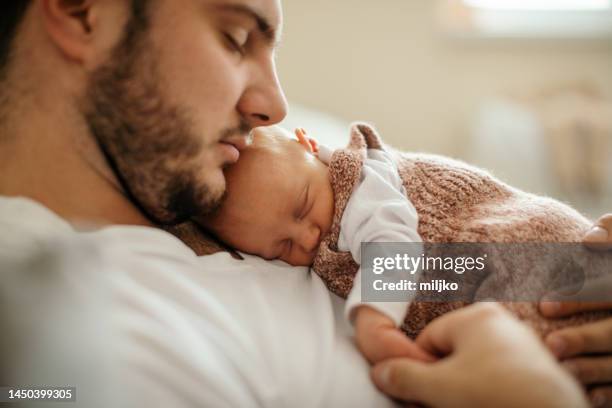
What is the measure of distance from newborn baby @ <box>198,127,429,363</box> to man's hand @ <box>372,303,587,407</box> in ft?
0.88

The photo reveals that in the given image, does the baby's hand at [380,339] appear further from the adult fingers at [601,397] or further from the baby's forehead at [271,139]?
the baby's forehead at [271,139]

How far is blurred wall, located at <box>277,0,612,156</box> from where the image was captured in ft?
9.39

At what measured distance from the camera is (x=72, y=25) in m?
0.79

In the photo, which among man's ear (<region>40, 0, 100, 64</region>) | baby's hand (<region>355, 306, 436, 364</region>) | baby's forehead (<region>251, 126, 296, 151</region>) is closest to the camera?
baby's hand (<region>355, 306, 436, 364</region>)

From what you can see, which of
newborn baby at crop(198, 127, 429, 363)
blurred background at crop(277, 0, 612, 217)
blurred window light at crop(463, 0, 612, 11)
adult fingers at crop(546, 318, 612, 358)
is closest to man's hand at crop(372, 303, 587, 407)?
adult fingers at crop(546, 318, 612, 358)

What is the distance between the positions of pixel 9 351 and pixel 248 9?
0.61m

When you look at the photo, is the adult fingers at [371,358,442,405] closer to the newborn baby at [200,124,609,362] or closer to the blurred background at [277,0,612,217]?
the newborn baby at [200,124,609,362]

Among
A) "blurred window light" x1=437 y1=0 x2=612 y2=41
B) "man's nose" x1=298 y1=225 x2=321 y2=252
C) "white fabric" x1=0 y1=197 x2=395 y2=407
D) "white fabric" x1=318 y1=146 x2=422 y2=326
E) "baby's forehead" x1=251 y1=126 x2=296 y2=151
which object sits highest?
"blurred window light" x1=437 y1=0 x2=612 y2=41

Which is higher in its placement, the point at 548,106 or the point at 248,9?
the point at 548,106

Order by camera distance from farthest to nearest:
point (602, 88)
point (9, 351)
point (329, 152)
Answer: point (602, 88) < point (329, 152) < point (9, 351)

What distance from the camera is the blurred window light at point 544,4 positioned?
3.00 metres

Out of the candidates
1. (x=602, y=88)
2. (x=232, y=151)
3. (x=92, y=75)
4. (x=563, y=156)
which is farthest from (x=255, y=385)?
(x=602, y=88)

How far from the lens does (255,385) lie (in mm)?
650

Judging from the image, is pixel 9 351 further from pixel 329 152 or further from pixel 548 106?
pixel 548 106
